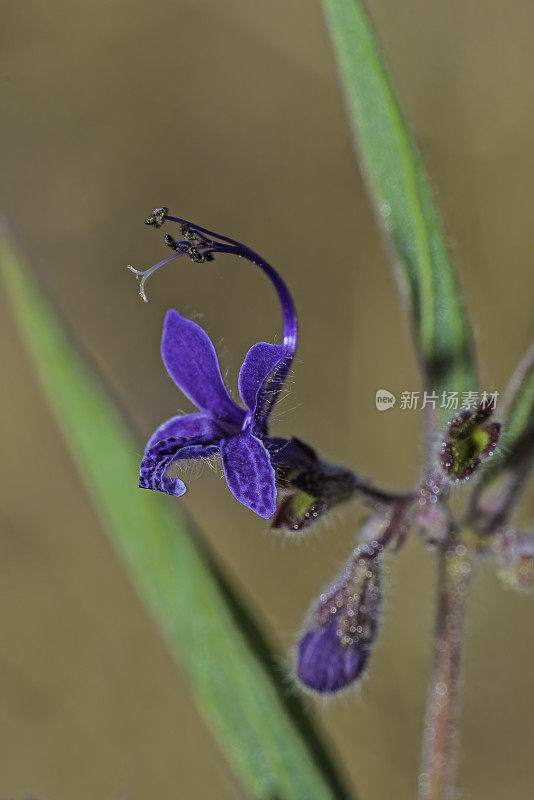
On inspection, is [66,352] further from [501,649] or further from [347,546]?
[501,649]

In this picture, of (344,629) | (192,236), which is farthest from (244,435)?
(344,629)

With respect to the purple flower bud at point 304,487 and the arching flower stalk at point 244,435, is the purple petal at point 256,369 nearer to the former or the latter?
the arching flower stalk at point 244,435

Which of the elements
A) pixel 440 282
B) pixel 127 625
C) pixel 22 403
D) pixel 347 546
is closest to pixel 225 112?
pixel 22 403

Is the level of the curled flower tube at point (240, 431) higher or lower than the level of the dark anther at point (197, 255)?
lower

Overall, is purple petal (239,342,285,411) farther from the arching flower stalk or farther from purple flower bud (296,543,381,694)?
purple flower bud (296,543,381,694)

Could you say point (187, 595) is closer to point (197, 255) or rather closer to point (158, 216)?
point (197, 255)

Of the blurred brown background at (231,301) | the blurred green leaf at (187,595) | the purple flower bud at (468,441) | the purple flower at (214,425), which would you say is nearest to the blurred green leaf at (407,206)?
the purple flower bud at (468,441)
